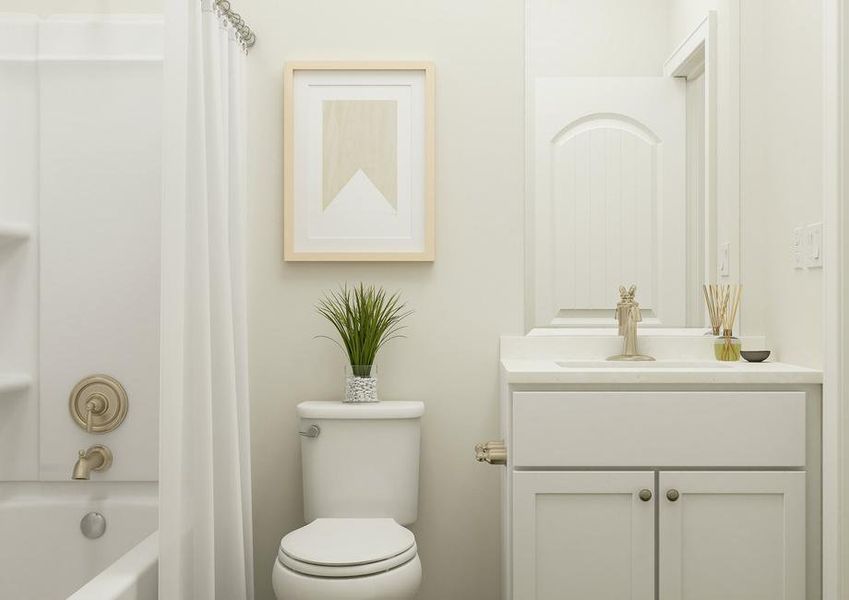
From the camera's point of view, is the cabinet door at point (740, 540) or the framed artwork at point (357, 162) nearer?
the cabinet door at point (740, 540)

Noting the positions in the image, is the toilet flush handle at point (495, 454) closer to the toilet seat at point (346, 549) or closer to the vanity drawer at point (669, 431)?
the vanity drawer at point (669, 431)

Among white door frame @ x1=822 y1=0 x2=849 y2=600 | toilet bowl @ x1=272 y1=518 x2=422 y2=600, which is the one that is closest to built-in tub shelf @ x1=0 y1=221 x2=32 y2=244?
toilet bowl @ x1=272 y1=518 x2=422 y2=600

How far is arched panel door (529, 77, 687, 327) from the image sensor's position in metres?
2.24

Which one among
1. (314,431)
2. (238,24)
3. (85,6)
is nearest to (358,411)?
(314,431)

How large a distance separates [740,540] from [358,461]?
101cm

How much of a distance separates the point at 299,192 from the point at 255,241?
0.67ft

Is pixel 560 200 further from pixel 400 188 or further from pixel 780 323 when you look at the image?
pixel 780 323

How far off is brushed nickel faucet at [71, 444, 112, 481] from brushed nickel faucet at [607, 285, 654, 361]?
1512 millimetres

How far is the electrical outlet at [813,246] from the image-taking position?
6.03ft

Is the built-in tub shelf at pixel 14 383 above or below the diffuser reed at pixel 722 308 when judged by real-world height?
below

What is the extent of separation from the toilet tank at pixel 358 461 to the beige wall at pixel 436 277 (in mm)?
185

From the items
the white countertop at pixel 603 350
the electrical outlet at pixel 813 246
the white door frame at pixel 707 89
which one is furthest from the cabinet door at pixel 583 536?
the white door frame at pixel 707 89

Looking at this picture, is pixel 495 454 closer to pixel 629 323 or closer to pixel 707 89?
pixel 629 323

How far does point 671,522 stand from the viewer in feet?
5.84
